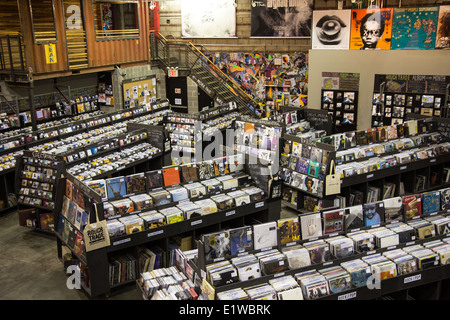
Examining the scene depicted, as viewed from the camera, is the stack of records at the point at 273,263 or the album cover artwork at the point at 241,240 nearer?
the stack of records at the point at 273,263

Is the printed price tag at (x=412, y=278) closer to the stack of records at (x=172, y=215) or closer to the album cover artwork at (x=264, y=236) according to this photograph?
the album cover artwork at (x=264, y=236)

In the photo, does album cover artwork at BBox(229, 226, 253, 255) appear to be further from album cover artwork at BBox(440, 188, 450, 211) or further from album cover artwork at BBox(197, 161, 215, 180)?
album cover artwork at BBox(440, 188, 450, 211)

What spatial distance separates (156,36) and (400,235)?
45.6 feet

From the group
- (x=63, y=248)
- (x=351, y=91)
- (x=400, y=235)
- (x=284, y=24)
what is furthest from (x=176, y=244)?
(x=284, y=24)

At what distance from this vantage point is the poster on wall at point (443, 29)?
13.0m

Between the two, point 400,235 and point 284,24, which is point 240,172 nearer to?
point 400,235

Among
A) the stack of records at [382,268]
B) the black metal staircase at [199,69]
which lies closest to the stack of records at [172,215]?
the stack of records at [382,268]

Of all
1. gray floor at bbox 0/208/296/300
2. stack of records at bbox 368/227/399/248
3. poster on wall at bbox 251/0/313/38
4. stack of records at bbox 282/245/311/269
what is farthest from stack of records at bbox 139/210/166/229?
poster on wall at bbox 251/0/313/38

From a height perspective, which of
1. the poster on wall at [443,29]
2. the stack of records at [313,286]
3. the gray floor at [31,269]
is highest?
the poster on wall at [443,29]

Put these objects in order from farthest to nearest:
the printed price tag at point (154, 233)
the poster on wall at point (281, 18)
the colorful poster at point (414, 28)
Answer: the poster on wall at point (281, 18), the colorful poster at point (414, 28), the printed price tag at point (154, 233)

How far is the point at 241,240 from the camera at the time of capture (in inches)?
227

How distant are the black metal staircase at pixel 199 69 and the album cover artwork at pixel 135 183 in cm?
930

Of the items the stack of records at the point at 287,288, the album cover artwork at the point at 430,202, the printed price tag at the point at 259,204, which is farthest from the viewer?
the printed price tag at the point at 259,204

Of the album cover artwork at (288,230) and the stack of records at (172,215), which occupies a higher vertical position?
the album cover artwork at (288,230)
